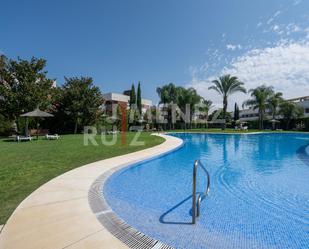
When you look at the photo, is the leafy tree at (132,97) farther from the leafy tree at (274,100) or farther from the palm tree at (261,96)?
the leafy tree at (274,100)

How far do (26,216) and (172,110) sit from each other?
3868cm

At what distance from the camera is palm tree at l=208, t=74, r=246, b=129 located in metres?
31.8

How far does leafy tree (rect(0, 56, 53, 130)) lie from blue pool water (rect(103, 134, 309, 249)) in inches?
680

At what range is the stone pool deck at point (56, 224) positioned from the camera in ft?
8.85

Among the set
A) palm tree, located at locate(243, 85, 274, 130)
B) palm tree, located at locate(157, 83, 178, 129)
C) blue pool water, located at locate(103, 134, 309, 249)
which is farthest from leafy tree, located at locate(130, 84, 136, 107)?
blue pool water, located at locate(103, 134, 309, 249)

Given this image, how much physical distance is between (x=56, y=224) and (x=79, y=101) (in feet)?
77.1

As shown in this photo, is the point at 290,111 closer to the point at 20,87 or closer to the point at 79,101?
the point at 79,101

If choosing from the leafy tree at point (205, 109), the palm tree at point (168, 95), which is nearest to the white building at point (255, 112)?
the leafy tree at point (205, 109)

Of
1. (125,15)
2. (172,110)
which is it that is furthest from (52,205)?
(172,110)

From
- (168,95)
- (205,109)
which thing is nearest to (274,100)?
(205,109)

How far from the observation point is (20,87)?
20.3 m

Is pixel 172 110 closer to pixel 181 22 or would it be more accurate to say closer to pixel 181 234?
pixel 181 22

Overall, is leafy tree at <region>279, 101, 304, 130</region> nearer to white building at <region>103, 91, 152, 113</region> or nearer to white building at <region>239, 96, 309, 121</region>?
white building at <region>239, 96, 309, 121</region>

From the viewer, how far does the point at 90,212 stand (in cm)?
365
